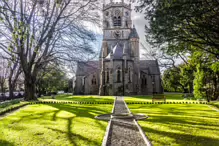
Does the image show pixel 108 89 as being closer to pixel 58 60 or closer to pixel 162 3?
pixel 58 60

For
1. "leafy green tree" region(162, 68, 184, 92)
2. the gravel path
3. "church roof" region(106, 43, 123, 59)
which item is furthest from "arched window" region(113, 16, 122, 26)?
the gravel path

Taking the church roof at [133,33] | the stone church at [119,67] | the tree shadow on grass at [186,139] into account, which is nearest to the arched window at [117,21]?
the stone church at [119,67]

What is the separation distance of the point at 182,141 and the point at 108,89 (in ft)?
127

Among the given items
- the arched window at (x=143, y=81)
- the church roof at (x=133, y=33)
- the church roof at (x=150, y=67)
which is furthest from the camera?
the church roof at (x=150, y=67)

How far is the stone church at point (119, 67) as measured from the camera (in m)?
45.8

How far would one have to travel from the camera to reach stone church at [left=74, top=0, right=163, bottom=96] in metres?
45.8

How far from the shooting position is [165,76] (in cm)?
5219

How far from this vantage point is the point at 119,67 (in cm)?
4591

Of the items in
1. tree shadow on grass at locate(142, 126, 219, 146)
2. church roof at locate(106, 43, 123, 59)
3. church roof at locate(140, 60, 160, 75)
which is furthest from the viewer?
church roof at locate(140, 60, 160, 75)

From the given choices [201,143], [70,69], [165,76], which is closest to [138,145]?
[201,143]

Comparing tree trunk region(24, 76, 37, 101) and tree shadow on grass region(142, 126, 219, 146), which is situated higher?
tree trunk region(24, 76, 37, 101)

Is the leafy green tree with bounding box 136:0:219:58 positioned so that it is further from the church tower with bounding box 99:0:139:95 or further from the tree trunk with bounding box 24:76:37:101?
the church tower with bounding box 99:0:139:95

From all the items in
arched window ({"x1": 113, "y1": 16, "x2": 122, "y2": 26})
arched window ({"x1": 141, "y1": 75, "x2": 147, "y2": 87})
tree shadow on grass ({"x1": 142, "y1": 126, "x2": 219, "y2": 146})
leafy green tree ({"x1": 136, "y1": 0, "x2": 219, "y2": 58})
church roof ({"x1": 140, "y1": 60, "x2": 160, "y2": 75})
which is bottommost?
tree shadow on grass ({"x1": 142, "y1": 126, "x2": 219, "y2": 146})

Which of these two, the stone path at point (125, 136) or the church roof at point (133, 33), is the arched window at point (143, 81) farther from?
the stone path at point (125, 136)
